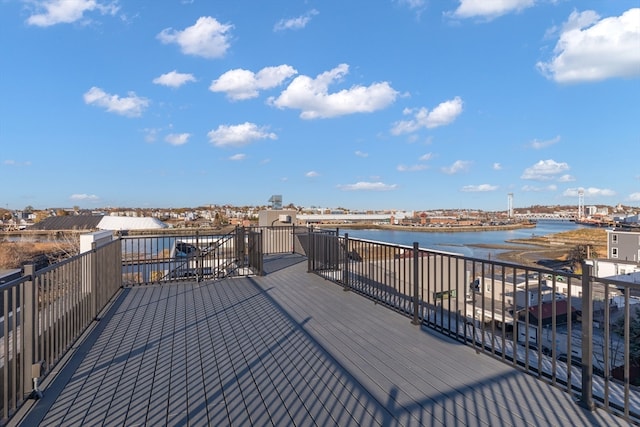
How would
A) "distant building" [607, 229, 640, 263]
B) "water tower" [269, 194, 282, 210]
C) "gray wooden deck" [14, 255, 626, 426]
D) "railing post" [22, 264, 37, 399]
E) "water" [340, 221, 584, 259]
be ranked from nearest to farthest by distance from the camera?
"gray wooden deck" [14, 255, 626, 426] < "railing post" [22, 264, 37, 399] < "water tower" [269, 194, 282, 210] < "distant building" [607, 229, 640, 263] < "water" [340, 221, 584, 259]

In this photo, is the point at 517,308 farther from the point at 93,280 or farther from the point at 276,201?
the point at 276,201

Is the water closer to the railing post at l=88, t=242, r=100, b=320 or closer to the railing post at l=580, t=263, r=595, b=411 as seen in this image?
the railing post at l=88, t=242, r=100, b=320

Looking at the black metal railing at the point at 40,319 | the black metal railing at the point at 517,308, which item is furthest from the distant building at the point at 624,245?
the black metal railing at the point at 40,319

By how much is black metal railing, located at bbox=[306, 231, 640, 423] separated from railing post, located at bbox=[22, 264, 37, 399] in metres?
3.38

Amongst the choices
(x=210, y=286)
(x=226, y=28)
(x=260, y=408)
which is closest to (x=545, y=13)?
(x=226, y=28)

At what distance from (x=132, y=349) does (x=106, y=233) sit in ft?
9.72

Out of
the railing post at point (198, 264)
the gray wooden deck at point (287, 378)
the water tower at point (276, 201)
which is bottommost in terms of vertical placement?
the gray wooden deck at point (287, 378)

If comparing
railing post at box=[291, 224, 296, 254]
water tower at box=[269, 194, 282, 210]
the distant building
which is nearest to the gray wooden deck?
railing post at box=[291, 224, 296, 254]

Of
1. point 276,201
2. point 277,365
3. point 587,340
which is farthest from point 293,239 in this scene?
point 587,340

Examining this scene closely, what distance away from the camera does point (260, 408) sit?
2285 millimetres

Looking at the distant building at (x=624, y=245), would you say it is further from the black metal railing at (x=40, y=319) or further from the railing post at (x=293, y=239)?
the black metal railing at (x=40, y=319)

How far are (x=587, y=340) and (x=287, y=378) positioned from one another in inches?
83.2

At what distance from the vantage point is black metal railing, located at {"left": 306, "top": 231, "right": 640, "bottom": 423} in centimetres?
222

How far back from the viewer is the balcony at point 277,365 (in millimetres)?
2201
